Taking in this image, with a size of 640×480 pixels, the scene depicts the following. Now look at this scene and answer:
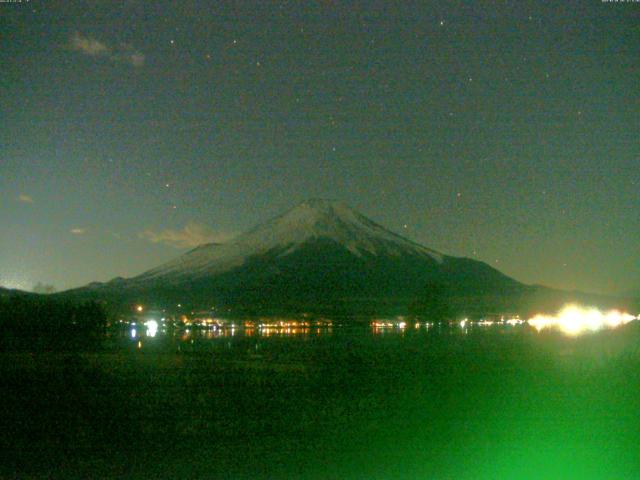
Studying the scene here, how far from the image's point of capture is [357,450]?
11.6 meters

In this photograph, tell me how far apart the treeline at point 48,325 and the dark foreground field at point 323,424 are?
78.4ft

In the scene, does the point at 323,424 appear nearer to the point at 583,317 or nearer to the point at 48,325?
the point at 48,325

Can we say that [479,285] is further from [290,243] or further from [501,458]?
[501,458]

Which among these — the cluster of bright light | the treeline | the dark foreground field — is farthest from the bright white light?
the cluster of bright light

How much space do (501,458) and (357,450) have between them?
215cm

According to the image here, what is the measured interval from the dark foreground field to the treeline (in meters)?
23.9

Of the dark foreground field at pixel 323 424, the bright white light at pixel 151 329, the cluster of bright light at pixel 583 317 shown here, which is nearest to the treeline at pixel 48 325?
the bright white light at pixel 151 329

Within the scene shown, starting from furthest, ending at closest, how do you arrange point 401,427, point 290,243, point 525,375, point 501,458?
point 290,243
point 525,375
point 401,427
point 501,458

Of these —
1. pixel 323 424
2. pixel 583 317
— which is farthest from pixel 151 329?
pixel 323 424

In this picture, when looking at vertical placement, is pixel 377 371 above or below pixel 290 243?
below

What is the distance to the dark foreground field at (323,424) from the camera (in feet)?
34.7

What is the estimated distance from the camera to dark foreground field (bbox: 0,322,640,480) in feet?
34.7

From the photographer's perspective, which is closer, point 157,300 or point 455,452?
point 455,452

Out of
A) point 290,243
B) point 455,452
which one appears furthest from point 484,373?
point 290,243
